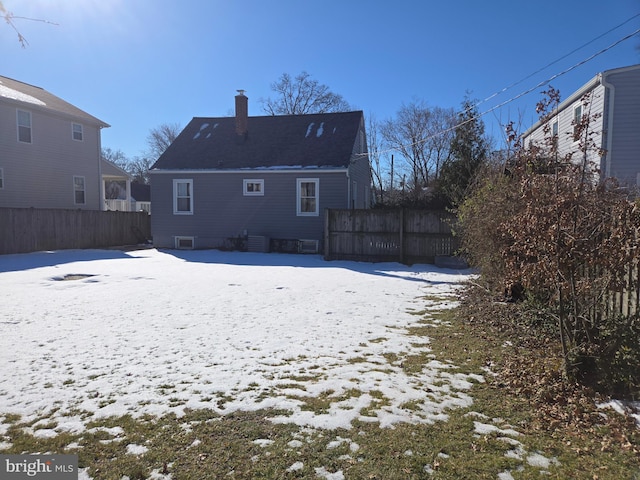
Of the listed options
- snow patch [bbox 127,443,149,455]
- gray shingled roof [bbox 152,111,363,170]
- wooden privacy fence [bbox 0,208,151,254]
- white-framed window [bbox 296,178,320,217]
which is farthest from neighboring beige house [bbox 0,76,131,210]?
snow patch [bbox 127,443,149,455]

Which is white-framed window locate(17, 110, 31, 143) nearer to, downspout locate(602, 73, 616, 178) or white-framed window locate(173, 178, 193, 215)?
white-framed window locate(173, 178, 193, 215)

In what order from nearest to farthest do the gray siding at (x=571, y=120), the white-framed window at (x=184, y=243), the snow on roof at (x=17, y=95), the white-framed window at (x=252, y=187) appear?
the gray siding at (x=571, y=120) < the white-framed window at (x=252, y=187) < the snow on roof at (x=17, y=95) < the white-framed window at (x=184, y=243)

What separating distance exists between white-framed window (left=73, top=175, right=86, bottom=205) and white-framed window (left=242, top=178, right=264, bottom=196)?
385 inches

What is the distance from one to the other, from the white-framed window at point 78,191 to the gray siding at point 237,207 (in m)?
5.37

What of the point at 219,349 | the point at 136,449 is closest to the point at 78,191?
the point at 219,349

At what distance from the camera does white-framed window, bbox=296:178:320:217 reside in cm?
1678

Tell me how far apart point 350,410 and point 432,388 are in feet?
2.94

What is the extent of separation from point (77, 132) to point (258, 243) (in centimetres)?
1198

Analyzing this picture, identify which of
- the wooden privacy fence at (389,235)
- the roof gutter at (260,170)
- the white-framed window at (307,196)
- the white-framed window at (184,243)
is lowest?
the white-framed window at (184,243)

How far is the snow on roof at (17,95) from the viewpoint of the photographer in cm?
1766

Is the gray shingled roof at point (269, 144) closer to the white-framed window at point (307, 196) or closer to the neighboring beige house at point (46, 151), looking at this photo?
the white-framed window at point (307, 196)

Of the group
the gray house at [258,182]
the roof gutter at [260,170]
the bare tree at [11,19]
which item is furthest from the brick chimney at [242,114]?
the bare tree at [11,19]

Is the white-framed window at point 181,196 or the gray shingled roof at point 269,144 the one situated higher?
the gray shingled roof at point 269,144

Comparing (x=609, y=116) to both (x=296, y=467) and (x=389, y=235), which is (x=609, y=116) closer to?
(x=389, y=235)
